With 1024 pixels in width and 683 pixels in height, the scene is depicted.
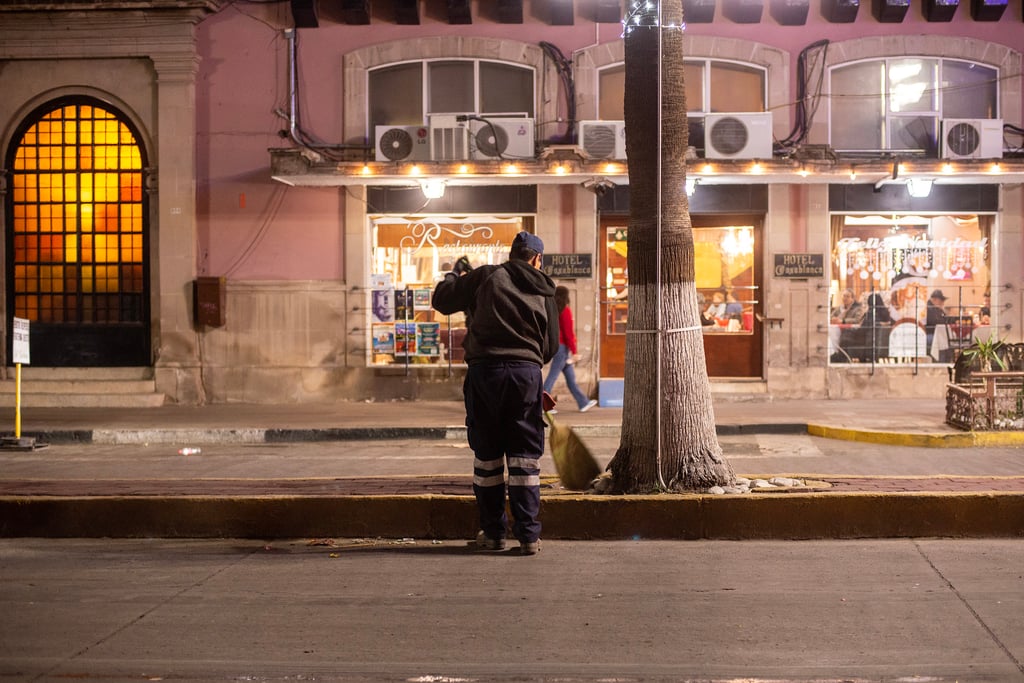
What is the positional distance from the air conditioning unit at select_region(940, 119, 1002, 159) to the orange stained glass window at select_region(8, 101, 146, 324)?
1275cm

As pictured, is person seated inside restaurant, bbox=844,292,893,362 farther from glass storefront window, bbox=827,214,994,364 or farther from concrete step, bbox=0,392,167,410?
concrete step, bbox=0,392,167,410

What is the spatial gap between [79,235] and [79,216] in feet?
1.01

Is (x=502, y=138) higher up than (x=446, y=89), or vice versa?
(x=446, y=89)

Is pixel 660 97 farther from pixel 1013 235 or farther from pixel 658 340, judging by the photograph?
pixel 1013 235

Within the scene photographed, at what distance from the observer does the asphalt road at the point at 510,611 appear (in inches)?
193

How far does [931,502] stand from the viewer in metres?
7.58

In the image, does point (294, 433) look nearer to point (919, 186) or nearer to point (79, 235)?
point (79, 235)

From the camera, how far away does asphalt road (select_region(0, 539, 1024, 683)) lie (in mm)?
4910

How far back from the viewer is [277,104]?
707 inches

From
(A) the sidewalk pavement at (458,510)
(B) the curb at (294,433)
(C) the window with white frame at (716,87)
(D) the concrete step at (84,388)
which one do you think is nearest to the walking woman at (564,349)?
(B) the curb at (294,433)

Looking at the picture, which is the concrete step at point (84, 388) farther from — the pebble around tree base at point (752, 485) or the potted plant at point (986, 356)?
the pebble around tree base at point (752, 485)

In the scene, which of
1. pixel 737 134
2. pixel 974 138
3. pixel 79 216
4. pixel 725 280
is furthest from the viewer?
pixel 79 216

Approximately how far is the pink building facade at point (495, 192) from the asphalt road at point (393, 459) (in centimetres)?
428

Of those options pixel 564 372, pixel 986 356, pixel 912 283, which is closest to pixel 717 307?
pixel 912 283
